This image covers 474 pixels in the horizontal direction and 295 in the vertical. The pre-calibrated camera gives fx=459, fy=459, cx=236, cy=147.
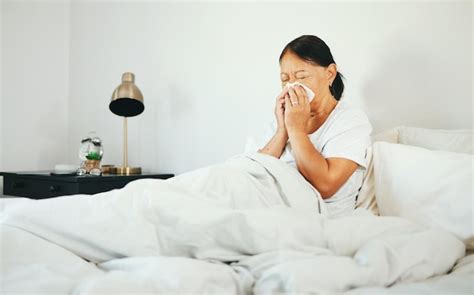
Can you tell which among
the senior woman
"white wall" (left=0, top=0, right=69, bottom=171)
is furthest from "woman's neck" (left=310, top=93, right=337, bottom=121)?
"white wall" (left=0, top=0, right=69, bottom=171)

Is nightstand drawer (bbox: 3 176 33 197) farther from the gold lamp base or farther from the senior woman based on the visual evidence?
the senior woman

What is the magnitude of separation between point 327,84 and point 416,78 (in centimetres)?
37

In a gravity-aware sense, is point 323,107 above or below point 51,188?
above

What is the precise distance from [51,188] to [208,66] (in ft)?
3.13

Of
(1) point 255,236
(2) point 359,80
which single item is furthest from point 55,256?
(2) point 359,80

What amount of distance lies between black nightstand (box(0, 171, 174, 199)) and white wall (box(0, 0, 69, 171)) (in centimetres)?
52

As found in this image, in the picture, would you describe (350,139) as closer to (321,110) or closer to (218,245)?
(321,110)

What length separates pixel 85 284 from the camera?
0.65 metres

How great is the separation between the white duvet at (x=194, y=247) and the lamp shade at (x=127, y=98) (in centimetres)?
131

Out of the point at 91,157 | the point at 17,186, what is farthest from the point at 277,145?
the point at 17,186

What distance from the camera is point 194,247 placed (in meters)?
Result: 0.85

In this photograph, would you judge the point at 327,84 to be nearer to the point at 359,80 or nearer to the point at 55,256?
the point at 359,80

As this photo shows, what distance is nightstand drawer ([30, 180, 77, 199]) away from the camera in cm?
204

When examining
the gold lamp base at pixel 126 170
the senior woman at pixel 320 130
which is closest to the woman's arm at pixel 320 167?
the senior woman at pixel 320 130
